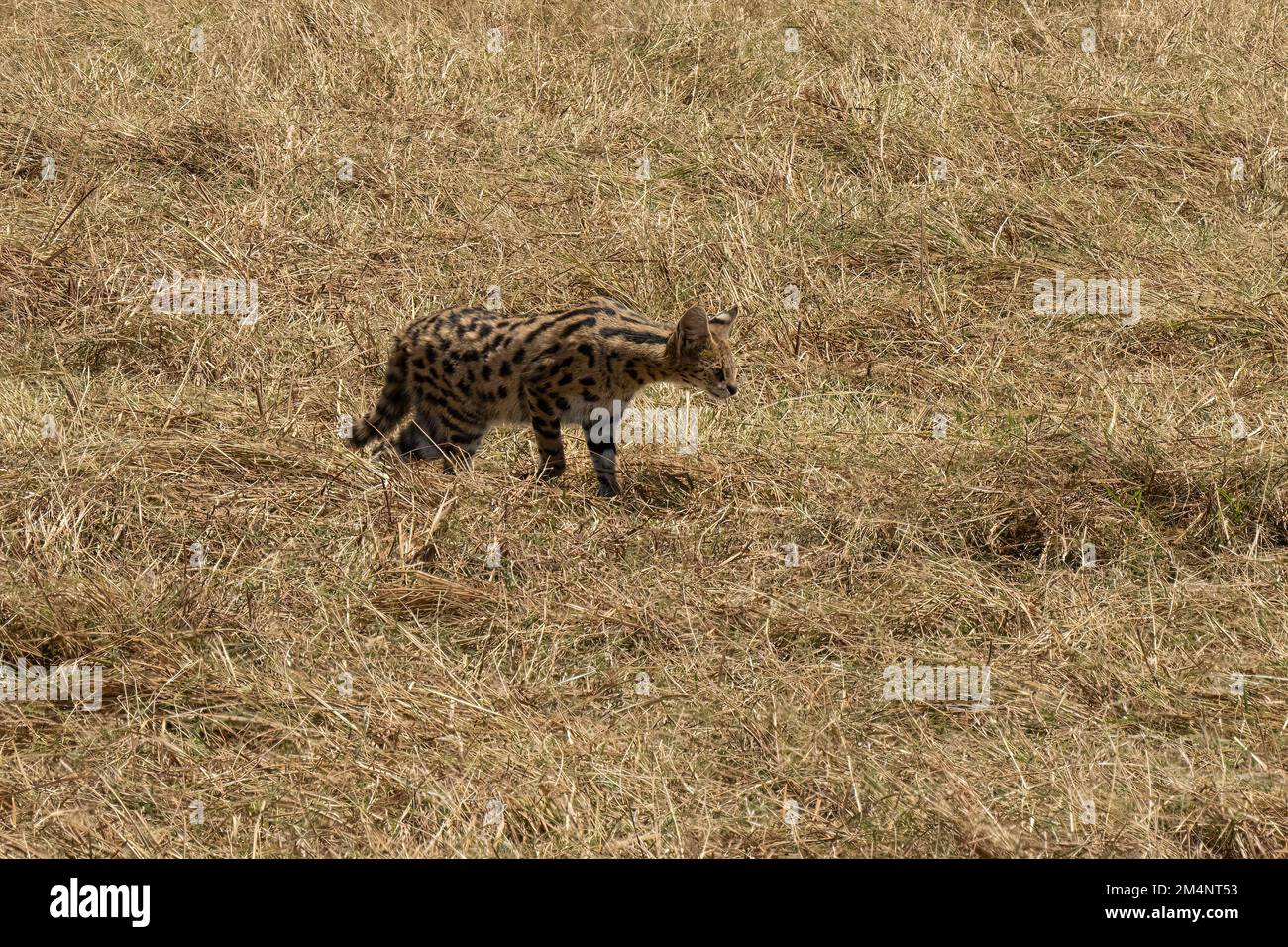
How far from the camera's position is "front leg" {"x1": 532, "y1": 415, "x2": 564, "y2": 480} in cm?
759

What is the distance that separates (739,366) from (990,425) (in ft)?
4.47

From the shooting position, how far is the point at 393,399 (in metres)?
7.88

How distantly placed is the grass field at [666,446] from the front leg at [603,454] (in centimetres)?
13

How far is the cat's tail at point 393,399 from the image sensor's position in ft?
25.7

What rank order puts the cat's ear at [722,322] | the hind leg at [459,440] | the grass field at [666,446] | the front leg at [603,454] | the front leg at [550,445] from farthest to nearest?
the cat's ear at [722,322]
the hind leg at [459,440]
the front leg at [550,445]
the front leg at [603,454]
the grass field at [666,446]

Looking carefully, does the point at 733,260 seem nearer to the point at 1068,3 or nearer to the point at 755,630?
the point at 755,630

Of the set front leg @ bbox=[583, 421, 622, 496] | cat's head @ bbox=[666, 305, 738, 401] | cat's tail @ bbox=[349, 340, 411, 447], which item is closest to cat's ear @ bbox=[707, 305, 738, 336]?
cat's head @ bbox=[666, 305, 738, 401]

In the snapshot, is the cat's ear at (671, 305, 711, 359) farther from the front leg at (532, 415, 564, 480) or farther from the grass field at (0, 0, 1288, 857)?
the front leg at (532, 415, 564, 480)

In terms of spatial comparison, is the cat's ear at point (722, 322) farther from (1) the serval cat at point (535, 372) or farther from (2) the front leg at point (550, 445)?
(2) the front leg at point (550, 445)

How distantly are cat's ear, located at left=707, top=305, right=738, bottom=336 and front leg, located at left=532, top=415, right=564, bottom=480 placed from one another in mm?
883

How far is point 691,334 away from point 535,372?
0.74 meters

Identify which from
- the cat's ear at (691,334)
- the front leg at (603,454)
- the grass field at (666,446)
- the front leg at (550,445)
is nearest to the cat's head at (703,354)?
the cat's ear at (691,334)

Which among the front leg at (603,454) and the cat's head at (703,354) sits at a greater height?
the cat's head at (703,354)

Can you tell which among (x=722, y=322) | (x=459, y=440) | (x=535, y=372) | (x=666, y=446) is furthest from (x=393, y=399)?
(x=722, y=322)
